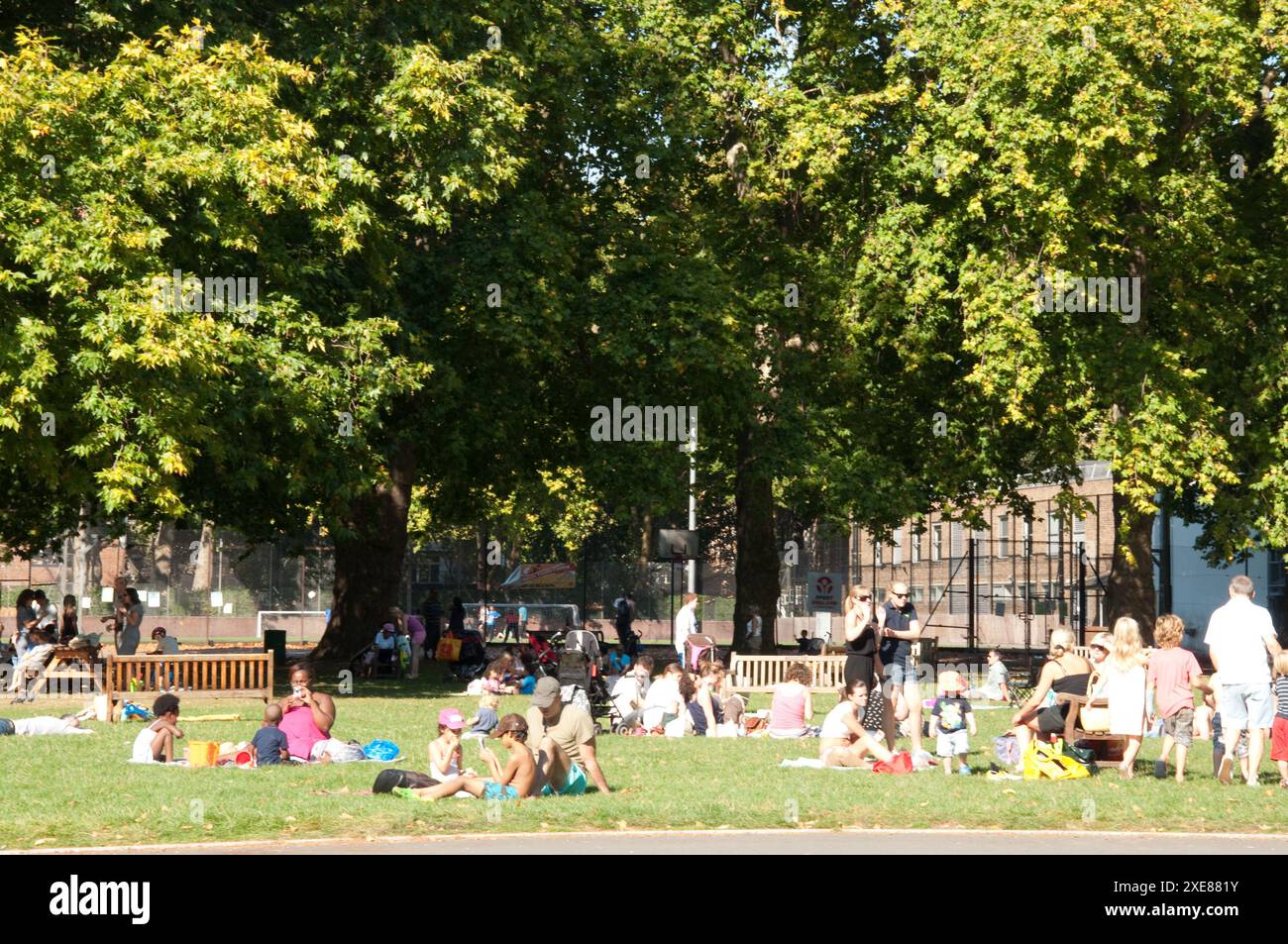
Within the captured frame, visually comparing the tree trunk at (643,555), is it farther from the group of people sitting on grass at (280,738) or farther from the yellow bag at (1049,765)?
the yellow bag at (1049,765)

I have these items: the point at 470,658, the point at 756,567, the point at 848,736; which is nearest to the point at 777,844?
the point at 848,736

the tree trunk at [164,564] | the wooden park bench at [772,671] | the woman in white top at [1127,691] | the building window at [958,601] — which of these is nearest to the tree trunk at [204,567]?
the tree trunk at [164,564]

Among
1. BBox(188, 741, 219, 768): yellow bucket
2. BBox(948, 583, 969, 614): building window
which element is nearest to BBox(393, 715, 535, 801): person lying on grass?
BBox(188, 741, 219, 768): yellow bucket

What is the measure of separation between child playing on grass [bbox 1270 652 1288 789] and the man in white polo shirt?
76 mm

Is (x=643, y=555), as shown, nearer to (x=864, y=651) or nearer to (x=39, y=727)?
(x=39, y=727)

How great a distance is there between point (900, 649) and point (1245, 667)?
3.63 meters

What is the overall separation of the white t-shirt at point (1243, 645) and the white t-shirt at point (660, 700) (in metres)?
8.02

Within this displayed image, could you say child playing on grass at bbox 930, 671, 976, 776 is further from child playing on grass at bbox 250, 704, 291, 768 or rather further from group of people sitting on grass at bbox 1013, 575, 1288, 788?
child playing on grass at bbox 250, 704, 291, 768

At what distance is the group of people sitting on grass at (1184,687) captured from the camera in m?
16.1

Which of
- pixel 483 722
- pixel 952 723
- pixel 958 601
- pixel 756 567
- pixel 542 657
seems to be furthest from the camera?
pixel 958 601

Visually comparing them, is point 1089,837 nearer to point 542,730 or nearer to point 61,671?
point 542,730

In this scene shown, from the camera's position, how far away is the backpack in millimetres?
14555

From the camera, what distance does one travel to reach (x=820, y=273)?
36.2m

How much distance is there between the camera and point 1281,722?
1593 cm
